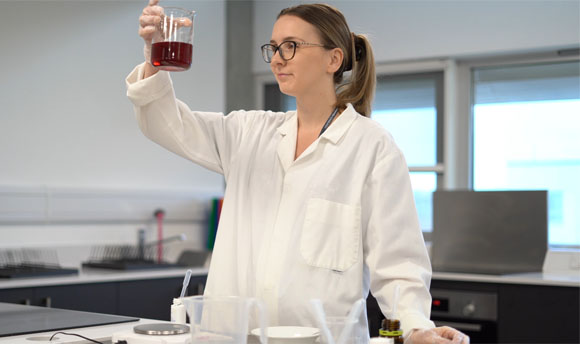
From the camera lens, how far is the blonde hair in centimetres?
173

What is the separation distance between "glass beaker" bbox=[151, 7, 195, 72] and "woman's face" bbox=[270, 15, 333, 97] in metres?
0.24

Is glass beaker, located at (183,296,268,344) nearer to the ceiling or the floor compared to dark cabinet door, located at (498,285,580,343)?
nearer to the ceiling

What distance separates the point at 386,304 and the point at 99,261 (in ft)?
8.20

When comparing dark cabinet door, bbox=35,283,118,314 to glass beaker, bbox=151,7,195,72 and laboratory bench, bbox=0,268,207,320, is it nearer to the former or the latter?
laboratory bench, bbox=0,268,207,320

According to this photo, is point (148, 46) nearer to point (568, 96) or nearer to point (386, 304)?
point (386, 304)

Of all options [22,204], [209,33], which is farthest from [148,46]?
[209,33]

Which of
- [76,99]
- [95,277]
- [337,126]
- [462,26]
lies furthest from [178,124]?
[462,26]

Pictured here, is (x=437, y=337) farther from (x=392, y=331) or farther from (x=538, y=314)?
(x=538, y=314)

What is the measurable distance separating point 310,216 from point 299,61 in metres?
0.35

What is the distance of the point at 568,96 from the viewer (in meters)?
4.14

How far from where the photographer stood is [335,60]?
69.8 inches

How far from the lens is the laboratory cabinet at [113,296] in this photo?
9.70 ft

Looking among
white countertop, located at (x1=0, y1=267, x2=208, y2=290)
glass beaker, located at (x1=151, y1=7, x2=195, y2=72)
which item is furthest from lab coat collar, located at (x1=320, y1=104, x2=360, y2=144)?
white countertop, located at (x1=0, y1=267, x2=208, y2=290)

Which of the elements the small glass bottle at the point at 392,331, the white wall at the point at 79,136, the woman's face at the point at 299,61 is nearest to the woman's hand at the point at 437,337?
the small glass bottle at the point at 392,331
